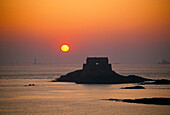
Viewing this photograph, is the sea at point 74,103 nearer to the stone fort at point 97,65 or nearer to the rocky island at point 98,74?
the rocky island at point 98,74

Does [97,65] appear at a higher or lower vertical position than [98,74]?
higher

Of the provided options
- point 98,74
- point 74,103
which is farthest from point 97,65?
point 74,103

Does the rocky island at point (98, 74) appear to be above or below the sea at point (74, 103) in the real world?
above

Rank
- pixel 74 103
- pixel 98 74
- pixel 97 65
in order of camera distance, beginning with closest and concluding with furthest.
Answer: pixel 74 103, pixel 98 74, pixel 97 65

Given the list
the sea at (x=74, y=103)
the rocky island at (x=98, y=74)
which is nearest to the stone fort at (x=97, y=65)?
the rocky island at (x=98, y=74)

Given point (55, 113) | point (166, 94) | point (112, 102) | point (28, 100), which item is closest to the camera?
point (55, 113)

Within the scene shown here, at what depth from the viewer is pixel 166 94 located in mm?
67188

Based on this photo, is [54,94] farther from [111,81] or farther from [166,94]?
[111,81]

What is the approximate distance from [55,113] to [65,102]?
900cm

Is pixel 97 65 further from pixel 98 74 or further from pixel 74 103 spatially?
pixel 74 103

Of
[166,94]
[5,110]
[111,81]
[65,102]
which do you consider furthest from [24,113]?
[111,81]

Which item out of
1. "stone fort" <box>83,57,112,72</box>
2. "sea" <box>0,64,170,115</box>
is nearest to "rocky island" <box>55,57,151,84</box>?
"stone fort" <box>83,57,112,72</box>

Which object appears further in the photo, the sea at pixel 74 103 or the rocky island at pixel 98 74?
the rocky island at pixel 98 74

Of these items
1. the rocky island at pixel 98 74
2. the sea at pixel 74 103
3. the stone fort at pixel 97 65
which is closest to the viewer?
the sea at pixel 74 103
